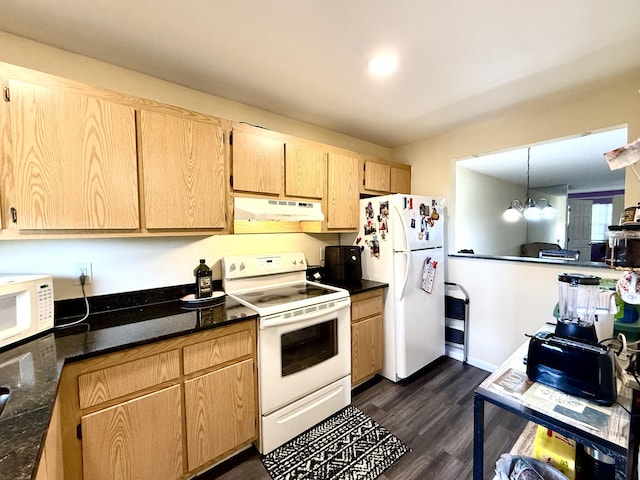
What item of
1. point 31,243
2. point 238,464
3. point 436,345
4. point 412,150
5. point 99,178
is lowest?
point 238,464

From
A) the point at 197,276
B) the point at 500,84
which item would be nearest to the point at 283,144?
the point at 197,276

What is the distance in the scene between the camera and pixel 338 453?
1.75 meters

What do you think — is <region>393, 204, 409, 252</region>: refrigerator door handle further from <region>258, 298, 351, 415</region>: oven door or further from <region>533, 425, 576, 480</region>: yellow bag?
<region>533, 425, 576, 480</region>: yellow bag

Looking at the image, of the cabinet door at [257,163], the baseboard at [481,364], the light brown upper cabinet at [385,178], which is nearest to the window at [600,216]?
the baseboard at [481,364]

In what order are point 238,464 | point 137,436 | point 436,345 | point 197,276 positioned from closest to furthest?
1. point 137,436
2. point 238,464
3. point 197,276
4. point 436,345

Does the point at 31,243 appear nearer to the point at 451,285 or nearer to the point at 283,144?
the point at 283,144

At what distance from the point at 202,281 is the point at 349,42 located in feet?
5.71

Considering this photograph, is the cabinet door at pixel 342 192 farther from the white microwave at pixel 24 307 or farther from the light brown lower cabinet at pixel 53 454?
the light brown lower cabinet at pixel 53 454

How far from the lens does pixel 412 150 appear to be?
10.7 ft

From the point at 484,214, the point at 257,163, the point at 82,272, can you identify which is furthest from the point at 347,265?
the point at 484,214

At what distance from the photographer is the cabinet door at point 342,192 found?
97.3 inches

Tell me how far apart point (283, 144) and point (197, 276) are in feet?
3.84

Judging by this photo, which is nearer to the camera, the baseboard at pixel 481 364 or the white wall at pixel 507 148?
the white wall at pixel 507 148

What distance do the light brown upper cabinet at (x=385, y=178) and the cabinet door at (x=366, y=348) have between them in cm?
128
